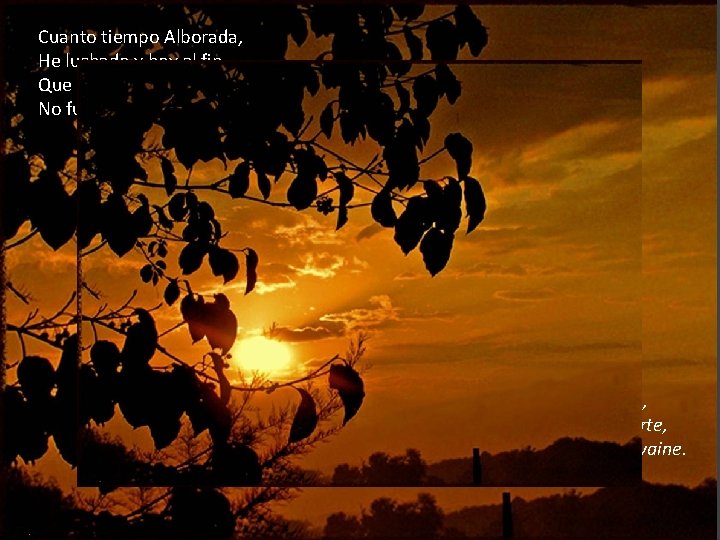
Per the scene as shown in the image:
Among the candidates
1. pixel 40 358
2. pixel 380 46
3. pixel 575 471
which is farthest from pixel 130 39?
pixel 575 471

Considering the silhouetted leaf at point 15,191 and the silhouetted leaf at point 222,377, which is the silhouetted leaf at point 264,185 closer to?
the silhouetted leaf at point 222,377

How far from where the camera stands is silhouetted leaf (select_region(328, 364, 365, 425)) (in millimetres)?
1775

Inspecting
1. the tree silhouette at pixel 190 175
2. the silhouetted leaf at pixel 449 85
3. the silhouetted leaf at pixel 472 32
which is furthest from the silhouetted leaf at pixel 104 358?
the silhouetted leaf at pixel 472 32

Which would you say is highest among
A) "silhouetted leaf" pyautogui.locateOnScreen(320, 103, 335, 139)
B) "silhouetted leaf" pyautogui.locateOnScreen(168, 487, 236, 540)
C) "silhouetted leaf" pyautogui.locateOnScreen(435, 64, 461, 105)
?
"silhouetted leaf" pyautogui.locateOnScreen(435, 64, 461, 105)

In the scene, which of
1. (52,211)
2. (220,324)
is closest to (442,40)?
(220,324)

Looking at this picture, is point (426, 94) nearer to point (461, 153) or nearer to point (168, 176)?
point (461, 153)

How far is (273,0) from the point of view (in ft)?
6.07

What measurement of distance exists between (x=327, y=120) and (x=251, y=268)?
0.35 m

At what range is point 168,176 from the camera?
198 cm

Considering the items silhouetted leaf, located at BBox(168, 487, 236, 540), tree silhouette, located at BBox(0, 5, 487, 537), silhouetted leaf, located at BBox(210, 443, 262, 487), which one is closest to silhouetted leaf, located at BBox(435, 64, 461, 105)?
tree silhouette, located at BBox(0, 5, 487, 537)

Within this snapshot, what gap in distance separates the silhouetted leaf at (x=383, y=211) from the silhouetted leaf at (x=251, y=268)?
249mm

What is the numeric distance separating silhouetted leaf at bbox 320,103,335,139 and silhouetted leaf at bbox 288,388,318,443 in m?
0.54

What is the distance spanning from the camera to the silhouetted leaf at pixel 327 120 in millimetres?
1921

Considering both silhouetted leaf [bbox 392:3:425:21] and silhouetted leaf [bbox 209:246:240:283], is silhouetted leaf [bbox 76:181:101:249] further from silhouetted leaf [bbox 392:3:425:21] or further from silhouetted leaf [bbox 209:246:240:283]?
silhouetted leaf [bbox 392:3:425:21]
